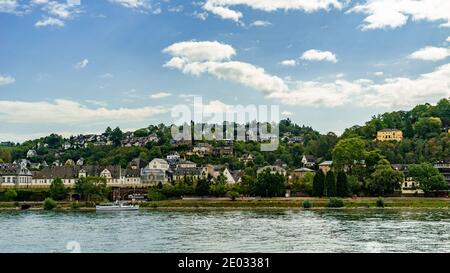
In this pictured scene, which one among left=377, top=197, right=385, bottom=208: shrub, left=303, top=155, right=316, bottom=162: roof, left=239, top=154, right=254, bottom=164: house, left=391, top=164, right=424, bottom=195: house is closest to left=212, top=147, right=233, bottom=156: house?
left=239, top=154, right=254, bottom=164: house

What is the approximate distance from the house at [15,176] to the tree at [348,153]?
14.6m

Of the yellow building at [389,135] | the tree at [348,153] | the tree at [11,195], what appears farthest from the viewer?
the yellow building at [389,135]

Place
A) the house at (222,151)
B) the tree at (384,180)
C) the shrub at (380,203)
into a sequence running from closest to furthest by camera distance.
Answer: the shrub at (380,203) → the tree at (384,180) → the house at (222,151)

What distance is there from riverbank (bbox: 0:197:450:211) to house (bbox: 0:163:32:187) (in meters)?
4.34

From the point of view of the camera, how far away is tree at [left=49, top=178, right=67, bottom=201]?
2415cm

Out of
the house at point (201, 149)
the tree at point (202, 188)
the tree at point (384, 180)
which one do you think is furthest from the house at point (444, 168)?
the house at point (201, 149)

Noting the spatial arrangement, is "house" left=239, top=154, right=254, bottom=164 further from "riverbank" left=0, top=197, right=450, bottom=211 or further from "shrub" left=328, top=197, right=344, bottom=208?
"shrub" left=328, top=197, right=344, bottom=208

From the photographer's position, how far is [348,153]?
26.1 m

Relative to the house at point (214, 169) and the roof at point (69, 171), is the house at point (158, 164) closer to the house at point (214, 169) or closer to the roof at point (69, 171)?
the roof at point (69, 171)

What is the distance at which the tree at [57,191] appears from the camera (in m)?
24.2

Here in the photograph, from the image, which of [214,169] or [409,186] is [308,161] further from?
[409,186]
